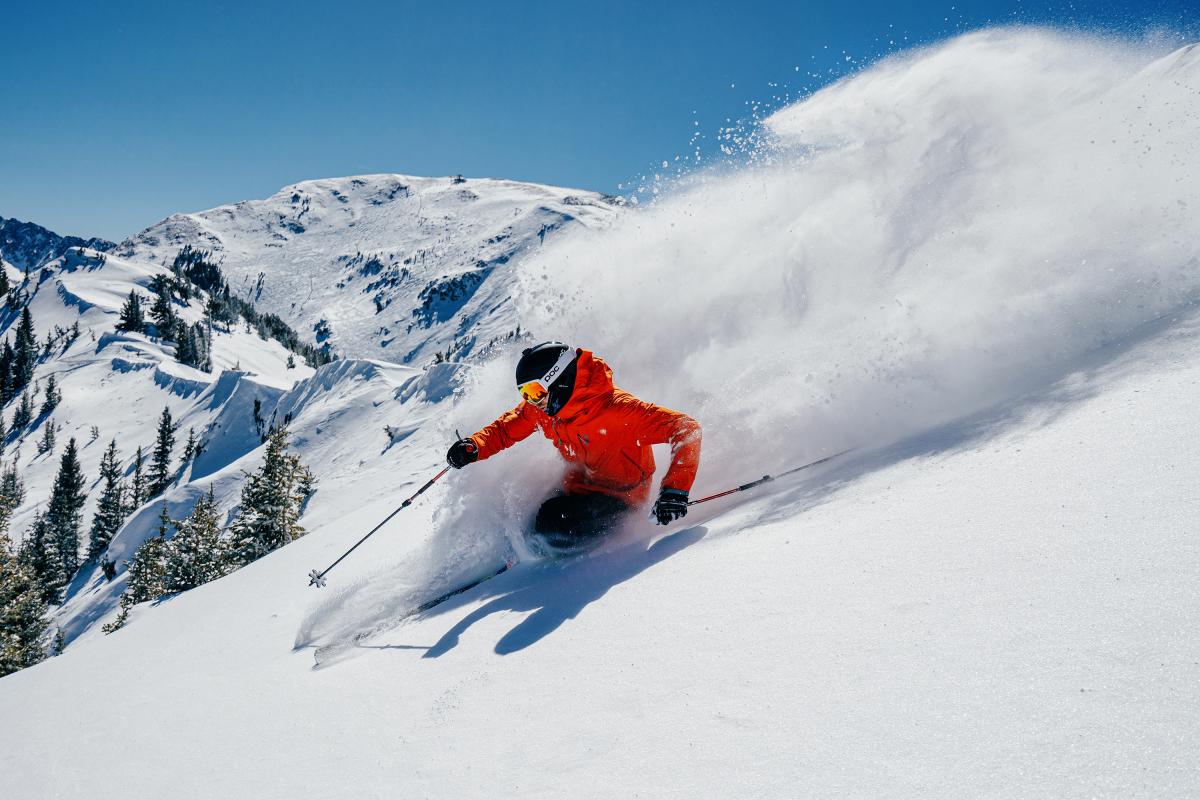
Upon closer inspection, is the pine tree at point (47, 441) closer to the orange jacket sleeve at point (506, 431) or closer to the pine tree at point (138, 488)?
the pine tree at point (138, 488)

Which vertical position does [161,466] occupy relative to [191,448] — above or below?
below

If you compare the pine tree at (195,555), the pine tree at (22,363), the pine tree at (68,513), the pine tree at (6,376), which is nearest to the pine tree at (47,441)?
the pine tree at (6,376)

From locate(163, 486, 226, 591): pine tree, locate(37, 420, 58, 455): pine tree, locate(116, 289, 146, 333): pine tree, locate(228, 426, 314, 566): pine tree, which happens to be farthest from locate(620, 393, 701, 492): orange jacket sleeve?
locate(116, 289, 146, 333): pine tree

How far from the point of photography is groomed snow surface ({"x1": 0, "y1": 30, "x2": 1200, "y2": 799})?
1.99 metres

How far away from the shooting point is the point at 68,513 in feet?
263

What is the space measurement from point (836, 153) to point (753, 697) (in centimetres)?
1024

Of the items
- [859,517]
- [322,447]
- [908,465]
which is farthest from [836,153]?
[322,447]

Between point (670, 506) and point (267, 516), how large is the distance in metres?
31.4

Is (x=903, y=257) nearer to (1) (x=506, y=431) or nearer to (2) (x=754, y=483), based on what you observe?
(2) (x=754, y=483)

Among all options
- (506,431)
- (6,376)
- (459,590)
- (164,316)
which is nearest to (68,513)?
(164,316)

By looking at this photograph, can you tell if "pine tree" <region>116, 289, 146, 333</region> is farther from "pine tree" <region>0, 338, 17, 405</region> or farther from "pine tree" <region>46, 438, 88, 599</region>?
"pine tree" <region>46, 438, 88, 599</region>

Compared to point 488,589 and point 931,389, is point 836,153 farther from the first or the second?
point 488,589

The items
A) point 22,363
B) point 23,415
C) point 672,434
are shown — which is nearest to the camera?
point 672,434

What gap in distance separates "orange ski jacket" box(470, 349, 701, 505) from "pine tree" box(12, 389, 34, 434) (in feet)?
531
